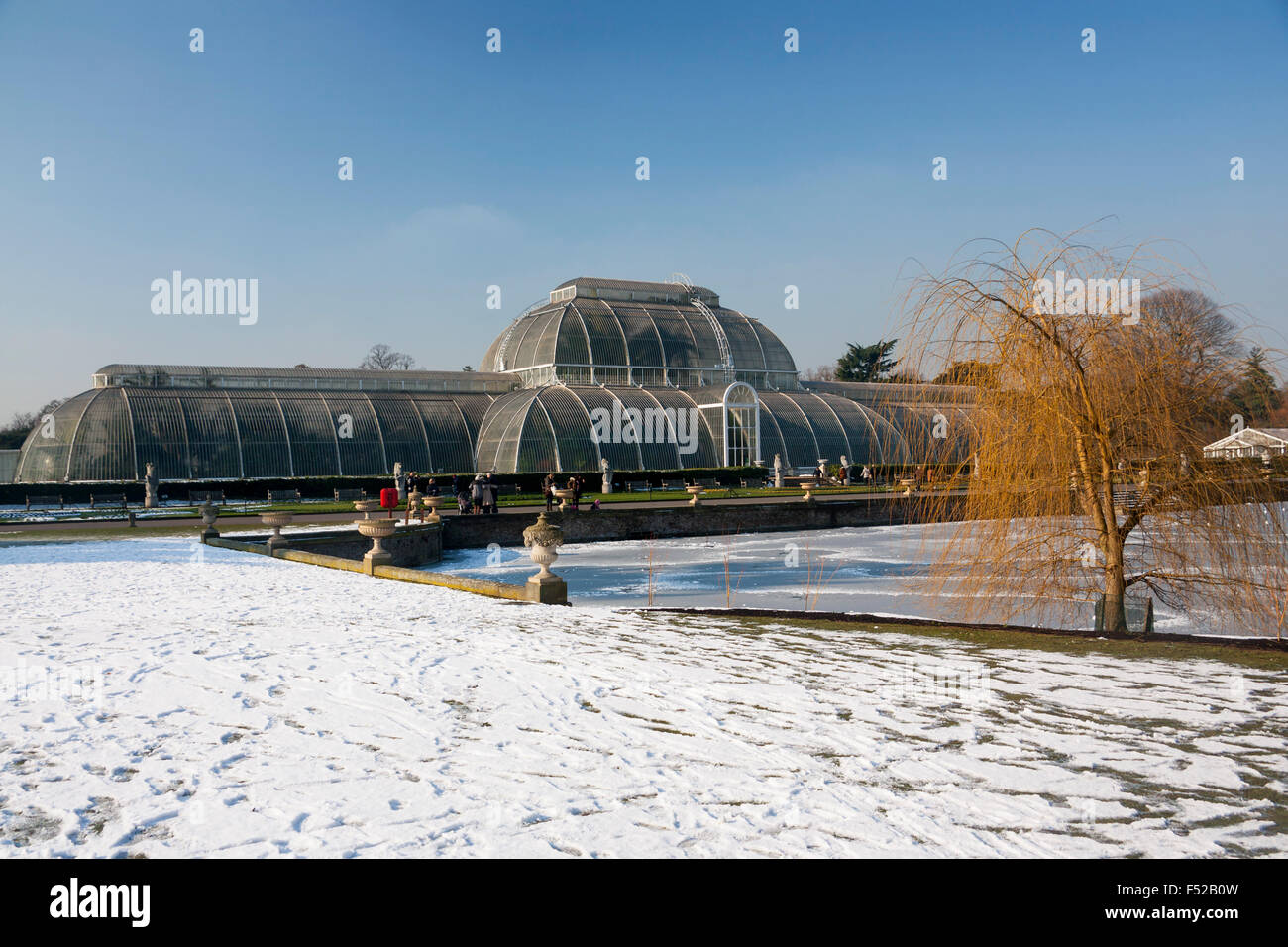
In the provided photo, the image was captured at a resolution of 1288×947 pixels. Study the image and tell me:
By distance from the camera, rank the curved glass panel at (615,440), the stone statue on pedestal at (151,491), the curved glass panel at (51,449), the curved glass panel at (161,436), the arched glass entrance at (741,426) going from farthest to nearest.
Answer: the arched glass entrance at (741,426)
the curved glass panel at (615,440)
the curved glass panel at (161,436)
the curved glass panel at (51,449)
the stone statue on pedestal at (151,491)

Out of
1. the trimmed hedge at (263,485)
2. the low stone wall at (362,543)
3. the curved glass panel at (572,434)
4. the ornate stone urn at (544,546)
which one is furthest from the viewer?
the curved glass panel at (572,434)

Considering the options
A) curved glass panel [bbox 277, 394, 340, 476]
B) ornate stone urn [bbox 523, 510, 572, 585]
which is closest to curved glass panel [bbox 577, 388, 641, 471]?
curved glass panel [bbox 277, 394, 340, 476]

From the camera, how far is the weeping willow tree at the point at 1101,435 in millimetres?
8484

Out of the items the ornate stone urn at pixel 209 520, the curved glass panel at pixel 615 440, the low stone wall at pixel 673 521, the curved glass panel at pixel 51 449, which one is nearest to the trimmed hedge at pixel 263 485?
the curved glass panel at pixel 615 440

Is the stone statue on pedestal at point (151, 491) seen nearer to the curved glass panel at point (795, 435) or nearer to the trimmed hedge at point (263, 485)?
the trimmed hedge at point (263, 485)

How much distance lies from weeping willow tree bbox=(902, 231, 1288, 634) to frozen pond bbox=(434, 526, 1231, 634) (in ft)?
2.47

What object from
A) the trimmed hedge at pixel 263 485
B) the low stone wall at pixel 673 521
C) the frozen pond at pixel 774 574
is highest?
the trimmed hedge at pixel 263 485

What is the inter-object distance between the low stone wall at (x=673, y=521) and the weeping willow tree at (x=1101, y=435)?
17638 millimetres

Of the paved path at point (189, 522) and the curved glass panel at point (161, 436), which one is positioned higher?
the curved glass panel at point (161, 436)

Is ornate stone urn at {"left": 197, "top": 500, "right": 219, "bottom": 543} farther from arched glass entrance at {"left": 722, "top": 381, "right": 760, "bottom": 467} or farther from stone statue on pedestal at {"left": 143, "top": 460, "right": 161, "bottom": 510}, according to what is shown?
arched glass entrance at {"left": 722, "top": 381, "right": 760, "bottom": 467}

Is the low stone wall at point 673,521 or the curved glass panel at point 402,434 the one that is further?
the curved glass panel at point 402,434

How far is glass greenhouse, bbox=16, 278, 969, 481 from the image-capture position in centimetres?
4262

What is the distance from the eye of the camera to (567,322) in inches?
2138

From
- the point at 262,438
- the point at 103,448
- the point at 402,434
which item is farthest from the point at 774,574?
the point at 103,448
